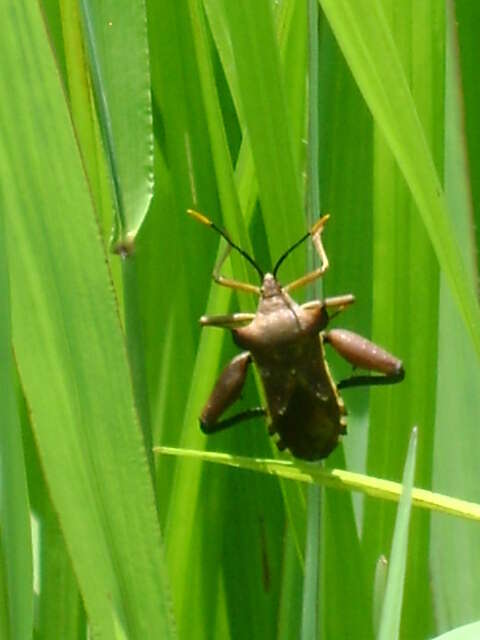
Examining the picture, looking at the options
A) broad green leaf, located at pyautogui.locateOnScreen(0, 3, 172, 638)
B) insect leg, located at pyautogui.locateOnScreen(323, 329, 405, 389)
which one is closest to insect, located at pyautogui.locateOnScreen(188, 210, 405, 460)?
insect leg, located at pyautogui.locateOnScreen(323, 329, 405, 389)

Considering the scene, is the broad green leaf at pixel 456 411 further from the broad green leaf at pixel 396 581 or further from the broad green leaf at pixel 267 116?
the broad green leaf at pixel 396 581

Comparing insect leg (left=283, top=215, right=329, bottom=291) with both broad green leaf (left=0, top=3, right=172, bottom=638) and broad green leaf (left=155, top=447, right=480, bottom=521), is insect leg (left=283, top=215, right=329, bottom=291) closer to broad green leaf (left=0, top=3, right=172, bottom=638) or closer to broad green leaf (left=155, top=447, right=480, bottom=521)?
broad green leaf (left=155, top=447, right=480, bottom=521)

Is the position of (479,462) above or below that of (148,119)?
below

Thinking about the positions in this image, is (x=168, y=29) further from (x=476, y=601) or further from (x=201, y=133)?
(x=476, y=601)

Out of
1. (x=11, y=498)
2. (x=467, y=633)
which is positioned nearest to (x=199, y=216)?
(x=11, y=498)

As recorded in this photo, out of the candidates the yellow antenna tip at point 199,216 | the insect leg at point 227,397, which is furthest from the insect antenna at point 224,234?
the insect leg at point 227,397

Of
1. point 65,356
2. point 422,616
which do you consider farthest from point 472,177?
point 65,356
